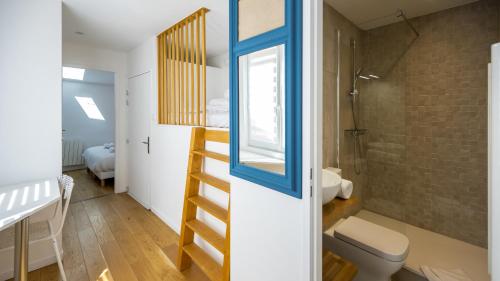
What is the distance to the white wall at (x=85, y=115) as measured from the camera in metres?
5.71

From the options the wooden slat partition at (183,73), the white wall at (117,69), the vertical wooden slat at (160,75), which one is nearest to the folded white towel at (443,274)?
the wooden slat partition at (183,73)

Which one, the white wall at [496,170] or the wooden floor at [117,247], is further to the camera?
the wooden floor at [117,247]

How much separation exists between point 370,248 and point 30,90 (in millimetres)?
3078

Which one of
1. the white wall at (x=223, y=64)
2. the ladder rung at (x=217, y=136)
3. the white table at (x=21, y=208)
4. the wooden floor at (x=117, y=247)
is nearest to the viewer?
the white table at (x=21, y=208)

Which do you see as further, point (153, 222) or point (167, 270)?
point (153, 222)

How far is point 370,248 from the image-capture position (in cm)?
168

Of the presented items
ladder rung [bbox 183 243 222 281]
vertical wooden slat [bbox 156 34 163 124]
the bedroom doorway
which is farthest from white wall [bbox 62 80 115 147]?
ladder rung [bbox 183 243 222 281]

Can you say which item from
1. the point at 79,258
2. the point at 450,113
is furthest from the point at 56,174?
the point at 450,113

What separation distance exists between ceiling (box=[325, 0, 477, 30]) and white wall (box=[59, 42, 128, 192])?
11.0ft

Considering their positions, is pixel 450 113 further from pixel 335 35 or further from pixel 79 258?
pixel 79 258

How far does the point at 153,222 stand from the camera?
2975 mm

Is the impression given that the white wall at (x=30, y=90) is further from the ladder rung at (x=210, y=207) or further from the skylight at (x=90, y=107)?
the skylight at (x=90, y=107)

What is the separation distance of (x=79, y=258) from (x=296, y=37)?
105 inches

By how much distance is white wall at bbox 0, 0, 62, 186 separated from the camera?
1.97m
